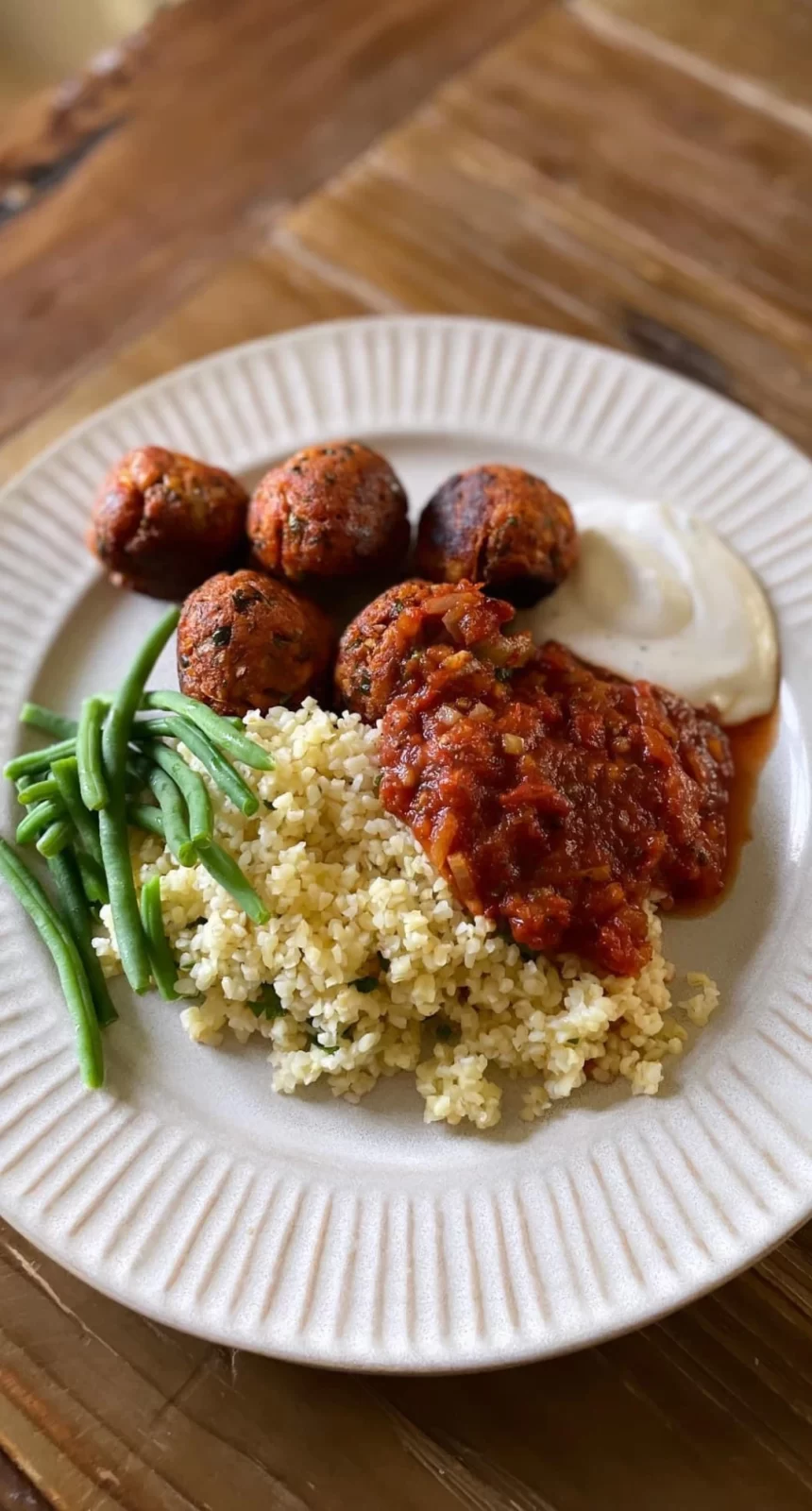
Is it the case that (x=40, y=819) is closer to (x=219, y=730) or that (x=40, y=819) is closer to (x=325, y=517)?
(x=219, y=730)

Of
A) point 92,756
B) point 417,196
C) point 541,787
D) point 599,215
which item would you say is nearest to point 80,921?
point 92,756

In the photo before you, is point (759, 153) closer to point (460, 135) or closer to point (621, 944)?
point (460, 135)

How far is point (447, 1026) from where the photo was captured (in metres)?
2.27

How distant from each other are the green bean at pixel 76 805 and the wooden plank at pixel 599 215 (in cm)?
194

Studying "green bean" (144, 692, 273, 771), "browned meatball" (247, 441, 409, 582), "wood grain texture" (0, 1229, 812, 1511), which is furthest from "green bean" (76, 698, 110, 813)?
"wood grain texture" (0, 1229, 812, 1511)

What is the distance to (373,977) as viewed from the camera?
223 cm

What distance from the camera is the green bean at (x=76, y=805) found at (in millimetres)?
2424

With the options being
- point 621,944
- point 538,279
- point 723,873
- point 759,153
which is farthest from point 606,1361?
point 759,153

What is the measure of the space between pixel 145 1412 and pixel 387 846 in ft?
3.45

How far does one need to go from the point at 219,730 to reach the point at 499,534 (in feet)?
2.42

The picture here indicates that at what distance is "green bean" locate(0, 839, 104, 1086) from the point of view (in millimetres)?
2201

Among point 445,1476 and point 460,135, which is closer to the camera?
point 445,1476

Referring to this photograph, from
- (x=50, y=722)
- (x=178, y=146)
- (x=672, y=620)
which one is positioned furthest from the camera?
(x=178, y=146)

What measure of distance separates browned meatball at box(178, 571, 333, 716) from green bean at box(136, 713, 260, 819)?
0.23ft
